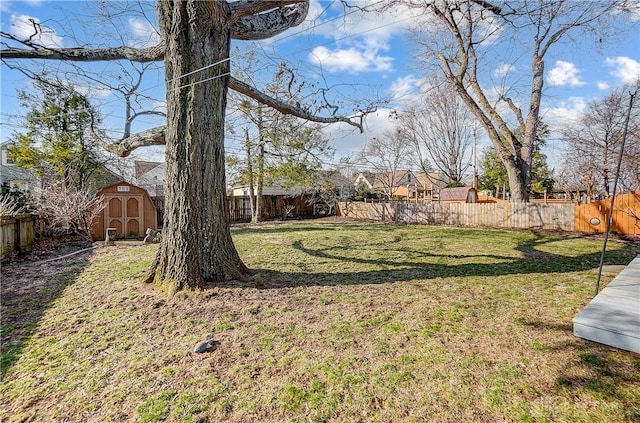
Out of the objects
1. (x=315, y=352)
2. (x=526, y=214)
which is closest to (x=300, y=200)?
(x=526, y=214)

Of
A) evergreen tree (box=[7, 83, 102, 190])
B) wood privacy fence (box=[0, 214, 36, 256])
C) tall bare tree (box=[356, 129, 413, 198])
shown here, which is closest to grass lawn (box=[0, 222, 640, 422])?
wood privacy fence (box=[0, 214, 36, 256])

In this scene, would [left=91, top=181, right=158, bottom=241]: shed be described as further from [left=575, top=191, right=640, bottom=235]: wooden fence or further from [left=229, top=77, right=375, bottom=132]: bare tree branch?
[left=575, top=191, right=640, bottom=235]: wooden fence

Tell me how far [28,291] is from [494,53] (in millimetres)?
11581

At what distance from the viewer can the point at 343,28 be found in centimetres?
448

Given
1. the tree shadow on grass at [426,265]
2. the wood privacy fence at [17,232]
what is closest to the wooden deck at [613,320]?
the tree shadow on grass at [426,265]

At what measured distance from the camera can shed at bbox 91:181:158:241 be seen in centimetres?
859

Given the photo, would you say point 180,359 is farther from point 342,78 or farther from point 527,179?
point 527,179

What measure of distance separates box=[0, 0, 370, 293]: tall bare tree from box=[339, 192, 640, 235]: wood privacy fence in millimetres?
8524

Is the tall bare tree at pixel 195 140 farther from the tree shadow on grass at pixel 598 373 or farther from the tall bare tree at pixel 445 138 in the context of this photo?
the tall bare tree at pixel 445 138

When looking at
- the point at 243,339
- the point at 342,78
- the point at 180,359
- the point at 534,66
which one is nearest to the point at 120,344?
the point at 180,359

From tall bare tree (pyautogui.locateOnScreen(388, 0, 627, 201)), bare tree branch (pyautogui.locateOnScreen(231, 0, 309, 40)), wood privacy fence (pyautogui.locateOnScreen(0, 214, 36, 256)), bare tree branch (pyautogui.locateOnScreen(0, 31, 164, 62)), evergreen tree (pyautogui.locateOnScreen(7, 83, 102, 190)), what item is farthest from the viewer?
evergreen tree (pyautogui.locateOnScreen(7, 83, 102, 190))

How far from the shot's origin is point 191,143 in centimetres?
332

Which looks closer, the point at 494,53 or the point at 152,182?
the point at 494,53

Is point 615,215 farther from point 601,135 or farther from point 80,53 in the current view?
point 80,53
